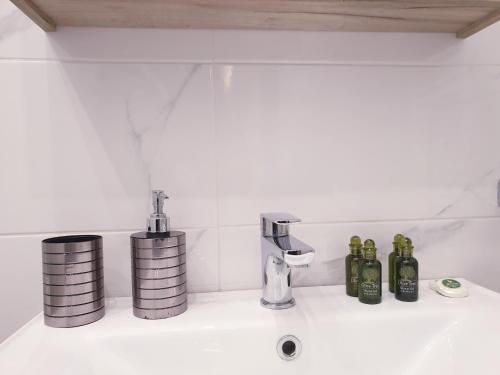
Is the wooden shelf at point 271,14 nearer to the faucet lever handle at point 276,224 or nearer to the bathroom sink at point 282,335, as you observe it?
the faucet lever handle at point 276,224

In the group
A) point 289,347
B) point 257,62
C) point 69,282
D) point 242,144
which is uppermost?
point 257,62

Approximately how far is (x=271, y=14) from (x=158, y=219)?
37cm

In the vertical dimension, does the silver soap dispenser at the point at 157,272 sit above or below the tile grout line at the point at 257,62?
below

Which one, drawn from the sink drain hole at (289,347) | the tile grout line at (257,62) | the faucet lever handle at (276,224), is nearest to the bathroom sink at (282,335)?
the sink drain hole at (289,347)

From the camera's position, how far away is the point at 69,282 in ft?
1.90

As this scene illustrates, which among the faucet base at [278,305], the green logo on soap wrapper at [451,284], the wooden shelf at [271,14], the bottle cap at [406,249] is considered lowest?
the faucet base at [278,305]

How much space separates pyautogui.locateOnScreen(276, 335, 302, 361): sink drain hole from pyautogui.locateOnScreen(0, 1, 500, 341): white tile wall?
6.3 inches

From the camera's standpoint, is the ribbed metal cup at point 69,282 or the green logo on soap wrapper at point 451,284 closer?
the ribbed metal cup at point 69,282

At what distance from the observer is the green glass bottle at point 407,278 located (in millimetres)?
665

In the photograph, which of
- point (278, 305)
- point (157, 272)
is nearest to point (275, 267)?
point (278, 305)

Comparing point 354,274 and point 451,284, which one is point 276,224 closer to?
point 354,274

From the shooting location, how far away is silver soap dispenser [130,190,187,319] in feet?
1.97

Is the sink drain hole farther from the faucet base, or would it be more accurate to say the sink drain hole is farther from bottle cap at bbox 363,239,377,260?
bottle cap at bbox 363,239,377,260

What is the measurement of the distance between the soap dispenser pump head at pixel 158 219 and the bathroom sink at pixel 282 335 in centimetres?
14
